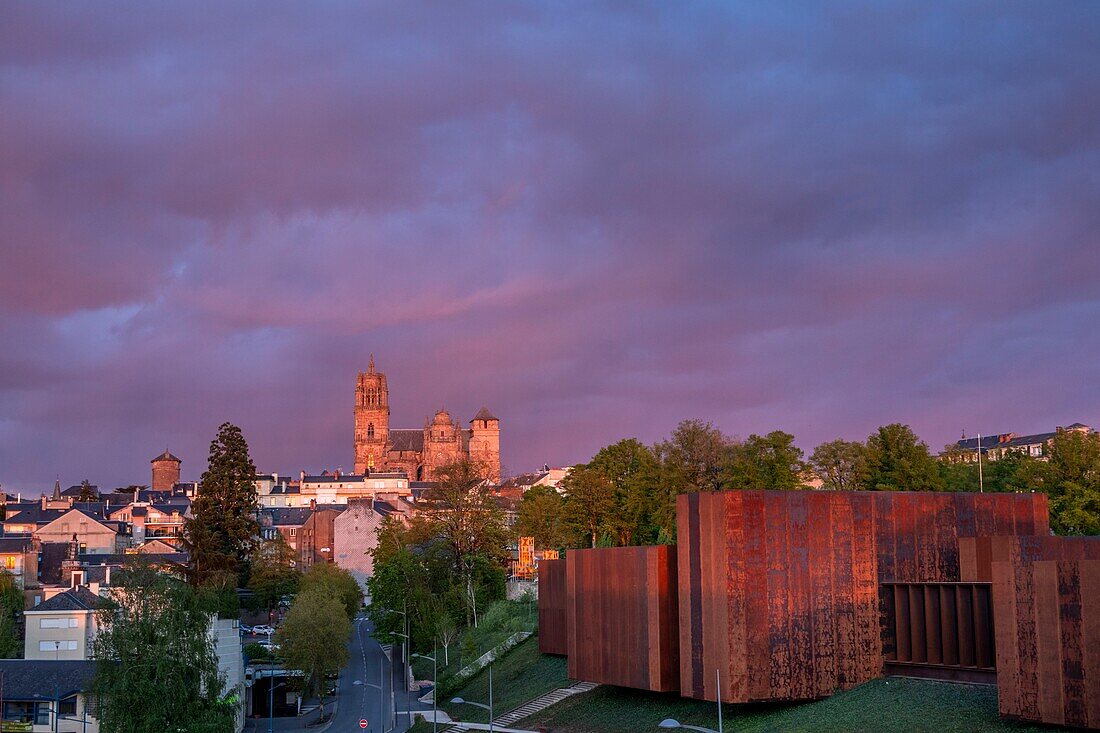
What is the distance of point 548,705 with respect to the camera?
187 feet

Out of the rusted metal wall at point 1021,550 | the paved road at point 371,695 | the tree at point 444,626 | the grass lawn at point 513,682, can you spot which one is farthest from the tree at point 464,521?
the rusted metal wall at point 1021,550

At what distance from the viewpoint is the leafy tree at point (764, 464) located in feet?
264

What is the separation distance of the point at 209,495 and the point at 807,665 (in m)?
67.3

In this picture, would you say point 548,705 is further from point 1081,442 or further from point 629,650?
point 1081,442

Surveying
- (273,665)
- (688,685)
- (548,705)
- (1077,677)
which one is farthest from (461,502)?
(1077,677)

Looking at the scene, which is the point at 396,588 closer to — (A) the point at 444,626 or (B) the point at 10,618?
(A) the point at 444,626

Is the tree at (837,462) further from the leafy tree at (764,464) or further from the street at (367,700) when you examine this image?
the street at (367,700)

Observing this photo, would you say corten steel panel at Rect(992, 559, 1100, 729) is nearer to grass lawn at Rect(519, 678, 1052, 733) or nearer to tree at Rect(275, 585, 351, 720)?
grass lawn at Rect(519, 678, 1052, 733)

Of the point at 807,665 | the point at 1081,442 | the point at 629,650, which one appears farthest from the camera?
the point at 1081,442

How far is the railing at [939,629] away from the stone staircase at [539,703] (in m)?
18.3

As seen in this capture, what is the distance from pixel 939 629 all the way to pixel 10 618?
208ft

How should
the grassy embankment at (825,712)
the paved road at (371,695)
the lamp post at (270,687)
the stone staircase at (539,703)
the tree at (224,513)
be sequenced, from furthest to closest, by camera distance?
the tree at (224,513), the paved road at (371,695), the lamp post at (270,687), the stone staircase at (539,703), the grassy embankment at (825,712)

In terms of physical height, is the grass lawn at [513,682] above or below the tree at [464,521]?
below

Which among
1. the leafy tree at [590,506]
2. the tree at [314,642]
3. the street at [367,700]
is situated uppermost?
the leafy tree at [590,506]
